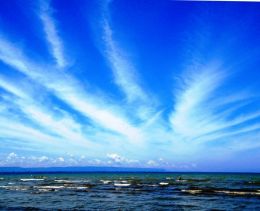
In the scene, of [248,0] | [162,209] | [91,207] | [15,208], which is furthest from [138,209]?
[248,0]

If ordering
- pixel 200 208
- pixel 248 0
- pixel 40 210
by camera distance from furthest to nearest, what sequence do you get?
pixel 200 208 < pixel 40 210 < pixel 248 0

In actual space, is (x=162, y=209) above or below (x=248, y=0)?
below

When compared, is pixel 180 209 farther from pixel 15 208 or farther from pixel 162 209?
pixel 15 208

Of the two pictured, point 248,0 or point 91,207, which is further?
point 91,207

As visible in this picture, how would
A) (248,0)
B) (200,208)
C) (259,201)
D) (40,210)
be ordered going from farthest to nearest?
(259,201) < (200,208) < (40,210) < (248,0)

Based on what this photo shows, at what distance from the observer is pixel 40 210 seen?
717 inches

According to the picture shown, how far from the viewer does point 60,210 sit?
1822 cm

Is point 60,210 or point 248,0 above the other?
point 248,0

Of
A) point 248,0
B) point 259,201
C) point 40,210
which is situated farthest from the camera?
point 259,201

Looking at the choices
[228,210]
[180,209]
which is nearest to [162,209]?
[180,209]

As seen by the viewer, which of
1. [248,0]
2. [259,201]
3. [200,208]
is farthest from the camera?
[259,201]

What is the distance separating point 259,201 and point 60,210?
13.2 metres

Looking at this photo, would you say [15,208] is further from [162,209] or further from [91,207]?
[162,209]

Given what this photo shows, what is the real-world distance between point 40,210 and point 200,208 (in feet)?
28.8
